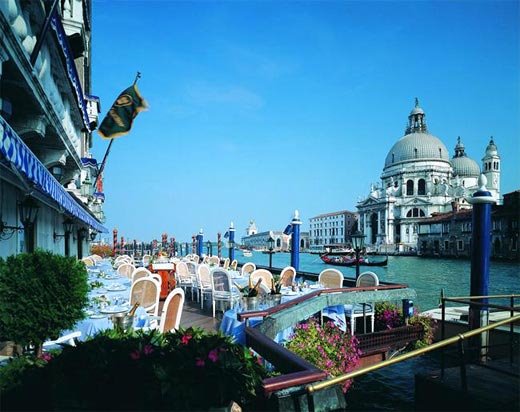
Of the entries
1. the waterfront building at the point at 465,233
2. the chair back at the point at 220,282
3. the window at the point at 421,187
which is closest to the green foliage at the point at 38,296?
the chair back at the point at 220,282

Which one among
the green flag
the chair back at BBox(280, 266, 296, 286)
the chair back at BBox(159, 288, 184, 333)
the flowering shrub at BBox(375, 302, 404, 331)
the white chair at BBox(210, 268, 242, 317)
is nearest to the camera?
the chair back at BBox(159, 288, 184, 333)

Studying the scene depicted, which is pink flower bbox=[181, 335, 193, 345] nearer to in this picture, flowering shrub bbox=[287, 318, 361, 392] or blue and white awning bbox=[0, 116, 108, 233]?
blue and white awning bbox=[0, 116, 108, 233]

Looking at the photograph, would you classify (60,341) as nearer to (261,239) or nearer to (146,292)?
(146,292)

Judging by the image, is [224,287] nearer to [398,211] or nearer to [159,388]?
[159,388]

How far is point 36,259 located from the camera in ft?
11.7

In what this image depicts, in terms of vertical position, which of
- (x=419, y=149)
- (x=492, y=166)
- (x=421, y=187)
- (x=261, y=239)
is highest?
(x=419, y=149)

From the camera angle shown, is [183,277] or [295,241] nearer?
[183,277]

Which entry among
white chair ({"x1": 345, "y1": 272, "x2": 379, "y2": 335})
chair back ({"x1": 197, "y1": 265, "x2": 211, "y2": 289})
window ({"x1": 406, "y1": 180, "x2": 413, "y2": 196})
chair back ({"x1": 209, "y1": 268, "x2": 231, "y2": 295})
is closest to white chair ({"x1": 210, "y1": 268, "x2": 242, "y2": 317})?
chair back ({"x1": 209, "y1": 268, "x2": 231, "y2": 295})

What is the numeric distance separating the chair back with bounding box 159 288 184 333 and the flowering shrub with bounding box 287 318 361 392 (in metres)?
1.52

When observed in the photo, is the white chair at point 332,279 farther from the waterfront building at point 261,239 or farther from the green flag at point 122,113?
the waterfront building at point 261,239

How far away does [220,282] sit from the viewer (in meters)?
8.20

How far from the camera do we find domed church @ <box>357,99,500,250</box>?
10038cm

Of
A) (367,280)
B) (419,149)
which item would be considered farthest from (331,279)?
(419,149)

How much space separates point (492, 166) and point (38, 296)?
127999 millimetres
